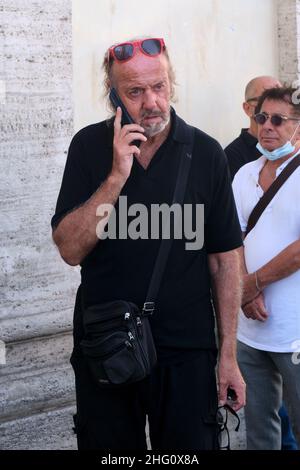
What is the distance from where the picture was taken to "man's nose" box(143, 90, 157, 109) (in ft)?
10.3

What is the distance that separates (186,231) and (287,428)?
8.52ft

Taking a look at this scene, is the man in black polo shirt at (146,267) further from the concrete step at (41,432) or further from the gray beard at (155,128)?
the concrete step at (41,432)

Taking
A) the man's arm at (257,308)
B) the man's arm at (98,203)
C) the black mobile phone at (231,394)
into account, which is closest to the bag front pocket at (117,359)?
the man's arm at (98,203)

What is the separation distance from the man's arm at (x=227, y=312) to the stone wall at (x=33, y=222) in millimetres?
1468

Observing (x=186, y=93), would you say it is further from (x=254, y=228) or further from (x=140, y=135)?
(x=140, y=135)

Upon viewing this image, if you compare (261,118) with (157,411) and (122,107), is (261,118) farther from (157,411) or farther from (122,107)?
(157,411)

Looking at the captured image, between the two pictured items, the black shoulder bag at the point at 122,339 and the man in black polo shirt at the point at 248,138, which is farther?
the man in black polo shirt at the point at 248,138

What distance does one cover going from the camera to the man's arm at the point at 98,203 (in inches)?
119

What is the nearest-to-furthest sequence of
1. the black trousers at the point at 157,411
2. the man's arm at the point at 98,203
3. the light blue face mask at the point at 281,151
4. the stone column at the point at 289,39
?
the man's arm at the point at 98,203, the black trousers at the point at 157,411, the light blue face mask at the point at 281,151, the stone column at the point at 289,39

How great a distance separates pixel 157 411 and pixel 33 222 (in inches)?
66.4

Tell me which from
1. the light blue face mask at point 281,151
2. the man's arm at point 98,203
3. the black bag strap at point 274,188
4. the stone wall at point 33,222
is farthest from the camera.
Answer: the stone wall at point 33,222

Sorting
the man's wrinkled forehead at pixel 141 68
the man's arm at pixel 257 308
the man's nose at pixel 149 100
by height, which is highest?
the man's wrinkled forehead at pixel 141 68

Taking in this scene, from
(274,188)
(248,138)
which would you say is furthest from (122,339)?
(248,138)

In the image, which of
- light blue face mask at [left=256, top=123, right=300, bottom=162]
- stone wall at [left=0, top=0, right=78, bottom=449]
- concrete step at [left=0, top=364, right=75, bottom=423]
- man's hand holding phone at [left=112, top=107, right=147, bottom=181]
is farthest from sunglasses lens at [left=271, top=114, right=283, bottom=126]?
concrete step at [left=0, top=364, right=75, bottom=423]
